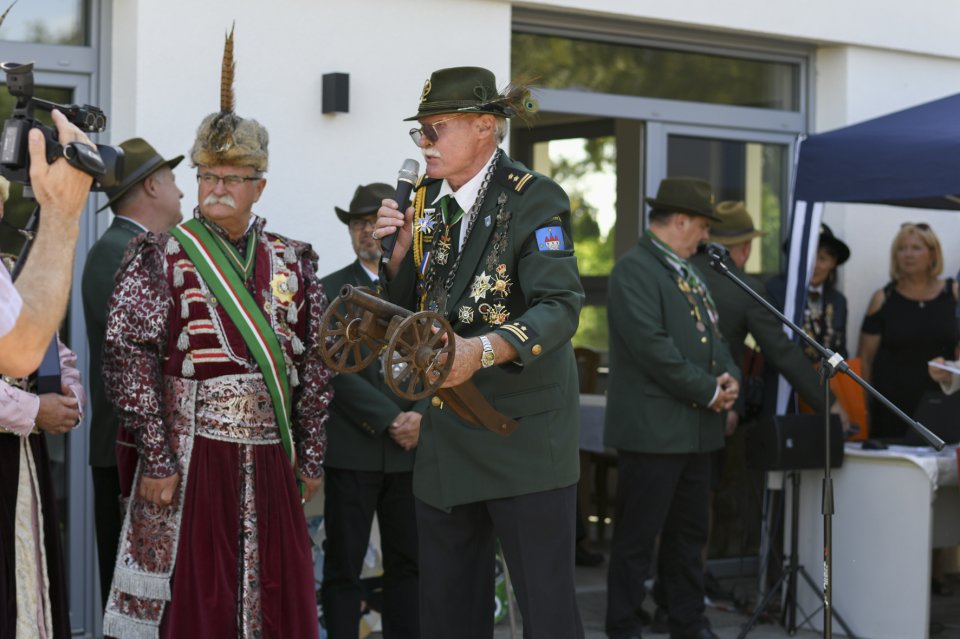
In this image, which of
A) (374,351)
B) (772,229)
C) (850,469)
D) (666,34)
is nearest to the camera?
(374,351)

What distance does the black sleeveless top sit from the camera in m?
7.21

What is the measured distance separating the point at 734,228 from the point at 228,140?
11.9 feet

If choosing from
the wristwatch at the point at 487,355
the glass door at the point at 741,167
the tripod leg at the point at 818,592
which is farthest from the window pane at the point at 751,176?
the wristwatch at the point at 487,355

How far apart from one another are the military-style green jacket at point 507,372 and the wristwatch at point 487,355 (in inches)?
10.3

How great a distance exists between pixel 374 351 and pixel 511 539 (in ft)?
2.38

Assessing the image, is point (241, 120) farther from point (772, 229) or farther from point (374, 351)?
point (772, 229)

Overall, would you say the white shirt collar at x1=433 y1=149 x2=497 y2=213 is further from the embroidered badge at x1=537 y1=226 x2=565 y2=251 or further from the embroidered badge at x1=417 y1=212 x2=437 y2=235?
the embroidered badge at x1=537 y1=226 x2=565 y2=251

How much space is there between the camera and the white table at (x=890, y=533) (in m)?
6.09

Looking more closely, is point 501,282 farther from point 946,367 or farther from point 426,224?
point 946,367

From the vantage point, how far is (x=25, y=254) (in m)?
2.78

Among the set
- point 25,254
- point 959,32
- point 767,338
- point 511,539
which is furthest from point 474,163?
point 959,32

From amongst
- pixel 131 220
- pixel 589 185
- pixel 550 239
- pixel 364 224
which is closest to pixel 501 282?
pixel 550 239

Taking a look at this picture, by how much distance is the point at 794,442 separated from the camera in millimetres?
6328

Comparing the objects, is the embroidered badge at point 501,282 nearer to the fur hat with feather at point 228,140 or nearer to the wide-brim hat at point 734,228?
the fur hat with feather at point 228,140
